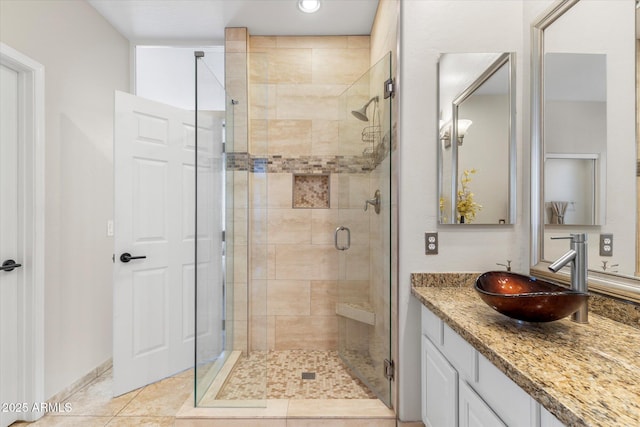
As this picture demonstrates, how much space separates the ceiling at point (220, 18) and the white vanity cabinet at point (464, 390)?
91.6 inches

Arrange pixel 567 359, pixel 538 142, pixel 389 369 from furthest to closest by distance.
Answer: pixel 389 369 → pixel 538 142 → pixel 567 359

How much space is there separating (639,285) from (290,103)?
101 inches

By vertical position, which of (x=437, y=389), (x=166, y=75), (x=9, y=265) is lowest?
(x=437, y=389)

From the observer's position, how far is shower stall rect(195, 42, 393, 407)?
2.03 m

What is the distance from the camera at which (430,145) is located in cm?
180

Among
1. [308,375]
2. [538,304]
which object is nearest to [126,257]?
[308,375]

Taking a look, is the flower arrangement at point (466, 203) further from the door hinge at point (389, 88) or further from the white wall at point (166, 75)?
the white wall at point (166, 75)

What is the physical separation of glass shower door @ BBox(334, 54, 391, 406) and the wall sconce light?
0.32 metres

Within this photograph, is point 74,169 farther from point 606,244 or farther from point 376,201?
point 606,244

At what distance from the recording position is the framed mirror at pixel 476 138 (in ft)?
5.84

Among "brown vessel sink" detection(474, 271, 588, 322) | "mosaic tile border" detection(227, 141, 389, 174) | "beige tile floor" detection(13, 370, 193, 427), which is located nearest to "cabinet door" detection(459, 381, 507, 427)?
"brown vessel sink" detection(474, 271, 588, 322)

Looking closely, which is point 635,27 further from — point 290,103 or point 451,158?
point 290,103

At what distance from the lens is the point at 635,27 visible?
3.78ft

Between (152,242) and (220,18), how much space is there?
6.06 feet
